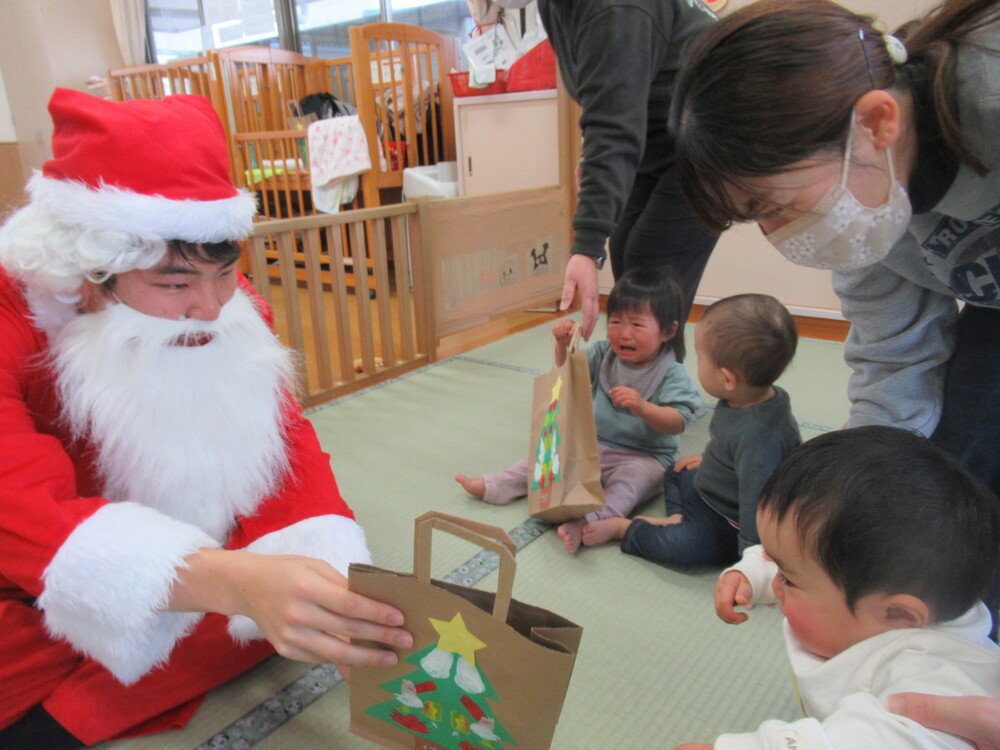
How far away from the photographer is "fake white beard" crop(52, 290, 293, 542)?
2.49 ft

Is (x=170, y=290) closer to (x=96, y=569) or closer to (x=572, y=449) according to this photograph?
(x=96, y=569)

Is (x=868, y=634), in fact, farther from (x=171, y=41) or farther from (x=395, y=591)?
(x=171, y=41)

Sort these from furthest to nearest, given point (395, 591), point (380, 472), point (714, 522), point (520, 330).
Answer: point (520, 330), point (380, 472), point (714, 522), point (395, 591)

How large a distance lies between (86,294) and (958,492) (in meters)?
0.90

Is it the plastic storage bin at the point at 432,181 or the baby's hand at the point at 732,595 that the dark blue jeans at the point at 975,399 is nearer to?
the baby's hand at the point at 732,595

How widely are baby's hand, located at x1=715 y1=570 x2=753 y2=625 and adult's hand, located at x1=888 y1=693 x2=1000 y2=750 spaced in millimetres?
241

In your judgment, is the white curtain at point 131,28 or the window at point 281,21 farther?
the white curtain at point 131,28

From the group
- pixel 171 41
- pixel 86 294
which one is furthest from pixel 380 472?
pixel 171 41

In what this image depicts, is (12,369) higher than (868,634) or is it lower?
higher

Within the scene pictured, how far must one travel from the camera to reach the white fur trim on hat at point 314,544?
2.74 feet

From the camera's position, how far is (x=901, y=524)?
0.55 meters

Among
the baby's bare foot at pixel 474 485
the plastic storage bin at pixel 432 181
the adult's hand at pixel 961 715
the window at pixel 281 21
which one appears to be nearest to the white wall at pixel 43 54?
the window at pixel 281 21

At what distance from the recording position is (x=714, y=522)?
1.10m

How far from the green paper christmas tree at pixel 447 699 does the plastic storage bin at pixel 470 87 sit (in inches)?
104
